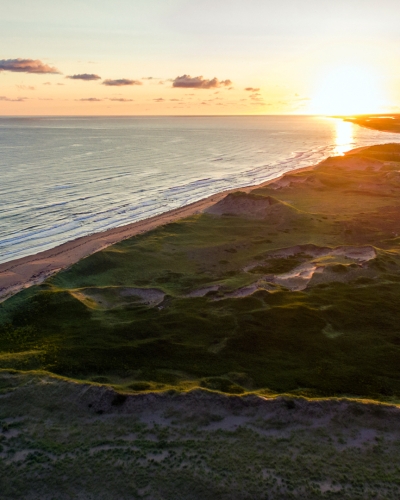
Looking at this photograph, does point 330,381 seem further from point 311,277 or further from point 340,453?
point 311,277

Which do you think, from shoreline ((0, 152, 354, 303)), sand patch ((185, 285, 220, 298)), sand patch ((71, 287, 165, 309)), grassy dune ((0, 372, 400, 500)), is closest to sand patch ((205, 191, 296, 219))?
shoreline ((0, 152, 354, 303))

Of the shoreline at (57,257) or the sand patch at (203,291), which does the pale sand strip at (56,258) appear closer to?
the shoreline at (57,257)

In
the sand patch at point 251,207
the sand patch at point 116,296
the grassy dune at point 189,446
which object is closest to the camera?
the grassy dune at point 189,446

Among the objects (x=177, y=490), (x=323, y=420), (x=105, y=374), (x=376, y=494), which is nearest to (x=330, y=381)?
(x=323, y=420)

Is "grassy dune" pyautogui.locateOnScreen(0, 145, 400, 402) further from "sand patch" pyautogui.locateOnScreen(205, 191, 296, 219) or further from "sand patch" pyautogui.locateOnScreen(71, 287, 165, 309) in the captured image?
"sand patch" pyautogui.locateOnScreen(205, 191, 296, 219)

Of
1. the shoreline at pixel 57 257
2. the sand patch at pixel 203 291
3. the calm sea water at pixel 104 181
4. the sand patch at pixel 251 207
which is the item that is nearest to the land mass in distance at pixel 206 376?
the sand patch at pixel 203 291

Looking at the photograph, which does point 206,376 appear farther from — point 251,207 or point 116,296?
point 251,207
